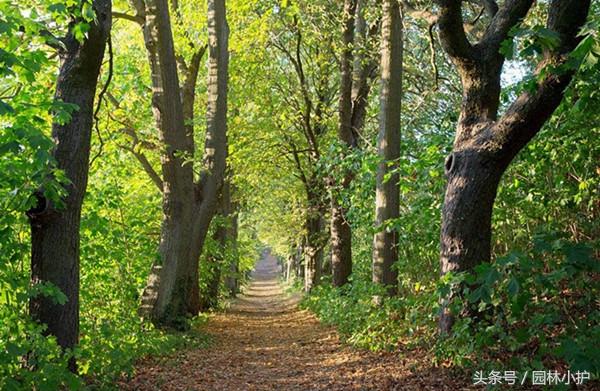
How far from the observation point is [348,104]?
15.8 meters

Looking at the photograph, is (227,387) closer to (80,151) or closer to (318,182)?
(80,151)

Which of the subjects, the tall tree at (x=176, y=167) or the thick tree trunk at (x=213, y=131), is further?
the thick tree trunk at (x=213, y=131)

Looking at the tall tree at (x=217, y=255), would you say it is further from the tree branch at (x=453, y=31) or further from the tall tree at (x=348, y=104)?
the tree branch at (x=453, y=31)

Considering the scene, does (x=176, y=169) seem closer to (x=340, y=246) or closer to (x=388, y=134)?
(x=388, y=134)

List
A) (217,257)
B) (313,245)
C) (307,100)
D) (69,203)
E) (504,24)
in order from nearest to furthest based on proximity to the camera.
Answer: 1. (69,203)
2. (504,24)
3. (217,257)
4. (307,100)
5. (313,245)

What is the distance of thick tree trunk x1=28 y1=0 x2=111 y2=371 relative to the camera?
235 inches

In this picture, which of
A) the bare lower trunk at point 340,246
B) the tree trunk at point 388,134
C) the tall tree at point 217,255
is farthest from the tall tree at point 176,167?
the bare lower trunk at point 340,246

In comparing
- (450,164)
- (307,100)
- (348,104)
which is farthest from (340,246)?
(450,164)

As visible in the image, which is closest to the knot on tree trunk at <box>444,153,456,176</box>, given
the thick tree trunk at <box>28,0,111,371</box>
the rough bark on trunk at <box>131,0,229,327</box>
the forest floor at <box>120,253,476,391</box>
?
the forest floor at <box>120,253,476,391</box>

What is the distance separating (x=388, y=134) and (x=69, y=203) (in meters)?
6.52

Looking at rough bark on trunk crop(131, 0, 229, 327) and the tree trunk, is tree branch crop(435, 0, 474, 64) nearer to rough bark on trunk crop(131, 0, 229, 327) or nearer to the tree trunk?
the tree trunk

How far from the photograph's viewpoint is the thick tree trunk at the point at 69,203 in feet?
19.6

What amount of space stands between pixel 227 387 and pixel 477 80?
5269 millimetres

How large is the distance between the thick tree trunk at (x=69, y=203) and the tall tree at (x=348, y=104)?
29.9 feet
